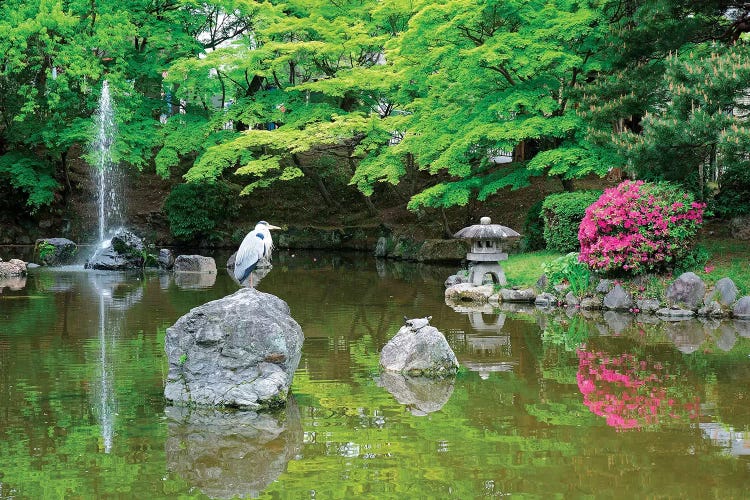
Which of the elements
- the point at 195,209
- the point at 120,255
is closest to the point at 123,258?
the point at 120,255

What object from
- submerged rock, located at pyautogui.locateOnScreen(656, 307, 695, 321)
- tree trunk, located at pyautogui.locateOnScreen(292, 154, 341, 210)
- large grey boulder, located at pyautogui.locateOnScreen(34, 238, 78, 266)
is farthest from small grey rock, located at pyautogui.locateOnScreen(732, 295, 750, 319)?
tree trunk, located at pyautogui.locateOnScreen(292, 154, 341, 210)

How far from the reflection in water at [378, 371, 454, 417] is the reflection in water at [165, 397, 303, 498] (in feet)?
3.67

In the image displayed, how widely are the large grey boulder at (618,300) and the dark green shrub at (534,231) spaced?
218 inches

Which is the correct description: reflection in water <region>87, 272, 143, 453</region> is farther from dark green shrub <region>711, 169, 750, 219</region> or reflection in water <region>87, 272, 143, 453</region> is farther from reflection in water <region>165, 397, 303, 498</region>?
dark green shrub <region>711, 169, 750, 219</region>

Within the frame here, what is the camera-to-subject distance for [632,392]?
27.7ft

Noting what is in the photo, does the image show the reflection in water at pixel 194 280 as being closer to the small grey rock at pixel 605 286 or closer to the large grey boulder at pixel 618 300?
the small grey rock at pixel 605 286

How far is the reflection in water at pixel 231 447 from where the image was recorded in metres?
5.98

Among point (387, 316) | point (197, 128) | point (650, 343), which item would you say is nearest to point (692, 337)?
point (650, 343)

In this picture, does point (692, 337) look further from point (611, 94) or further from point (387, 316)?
point (611, 94)

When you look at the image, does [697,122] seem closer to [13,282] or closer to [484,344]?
[484,344]

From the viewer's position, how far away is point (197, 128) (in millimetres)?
28297

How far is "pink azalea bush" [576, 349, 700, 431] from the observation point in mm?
7538

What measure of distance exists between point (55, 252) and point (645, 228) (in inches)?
628

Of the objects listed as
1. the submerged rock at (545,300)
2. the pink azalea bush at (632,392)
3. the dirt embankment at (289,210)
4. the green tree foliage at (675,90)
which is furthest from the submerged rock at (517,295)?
the dirt embankment at (289,210)
